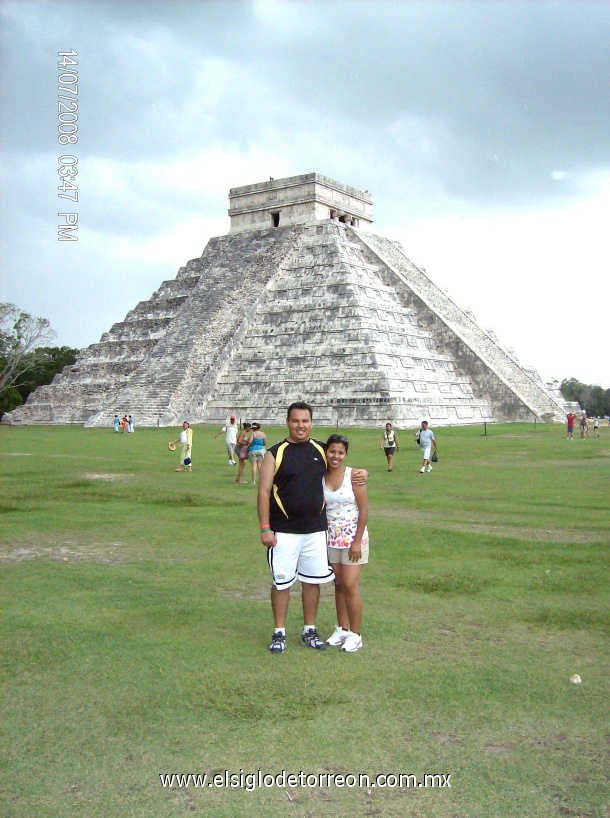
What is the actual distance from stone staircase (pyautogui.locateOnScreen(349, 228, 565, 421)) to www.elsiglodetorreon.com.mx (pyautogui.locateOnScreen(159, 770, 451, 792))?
3033 centimetres

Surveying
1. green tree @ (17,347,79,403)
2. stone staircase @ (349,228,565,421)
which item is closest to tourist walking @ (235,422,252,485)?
stone staircase @ (349,228,565,421)

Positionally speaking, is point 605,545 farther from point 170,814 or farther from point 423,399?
point 423,399

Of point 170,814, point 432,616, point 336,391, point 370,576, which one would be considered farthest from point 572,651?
point 336,391

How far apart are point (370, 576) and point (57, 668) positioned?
3.05 meters

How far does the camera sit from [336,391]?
1181 inches

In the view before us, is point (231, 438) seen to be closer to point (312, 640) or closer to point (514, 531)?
point (514, 531)

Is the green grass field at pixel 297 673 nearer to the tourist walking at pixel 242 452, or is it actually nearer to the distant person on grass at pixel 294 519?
the distant person on grass at pixel 294 519

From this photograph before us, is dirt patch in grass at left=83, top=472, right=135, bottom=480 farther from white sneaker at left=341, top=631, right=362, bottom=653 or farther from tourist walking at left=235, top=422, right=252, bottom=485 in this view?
white sneaker at left=341, top=631, right=362, bottom=653

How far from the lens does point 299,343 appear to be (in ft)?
107

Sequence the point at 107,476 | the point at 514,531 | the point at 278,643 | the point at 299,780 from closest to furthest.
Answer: the point at 299,780 → the point at 278,643 → the point at 514,531 → the point at 107,476

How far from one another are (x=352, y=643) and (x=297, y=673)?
49 cm

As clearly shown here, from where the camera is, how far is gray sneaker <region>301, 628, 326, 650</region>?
5.25 meters

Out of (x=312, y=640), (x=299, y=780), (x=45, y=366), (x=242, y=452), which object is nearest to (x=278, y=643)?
(x=312, y=640)

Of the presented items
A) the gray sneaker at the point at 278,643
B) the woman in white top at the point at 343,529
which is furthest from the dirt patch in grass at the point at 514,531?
the gray sneaker at the point at 278,643
